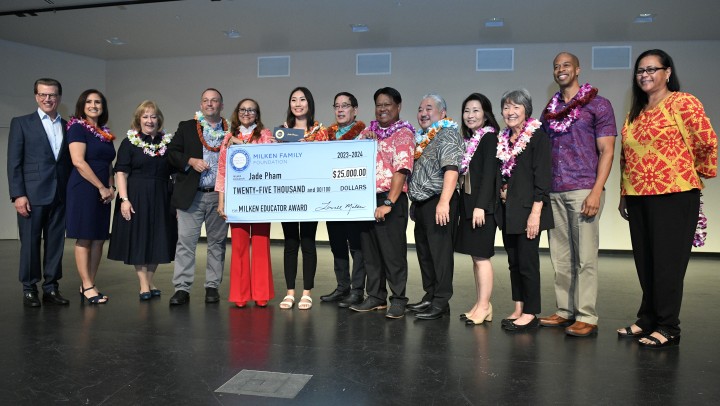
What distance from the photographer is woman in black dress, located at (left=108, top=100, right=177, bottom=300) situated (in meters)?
3.96

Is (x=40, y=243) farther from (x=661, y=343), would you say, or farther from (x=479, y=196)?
(x=661, y=343)

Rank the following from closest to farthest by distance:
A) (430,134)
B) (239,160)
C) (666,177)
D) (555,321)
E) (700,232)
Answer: (666,177), (700,232), (555,321), (430,134), (239,160)

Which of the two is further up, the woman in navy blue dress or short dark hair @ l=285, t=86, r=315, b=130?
short dark hair @ l=285, t=86, r=315, b=130

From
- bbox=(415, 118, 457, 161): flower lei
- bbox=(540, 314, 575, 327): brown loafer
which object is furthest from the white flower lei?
bbox=(540, 314, 575, 327): brown loafer

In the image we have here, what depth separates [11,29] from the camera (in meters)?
7.85

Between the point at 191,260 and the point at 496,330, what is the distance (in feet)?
7.53

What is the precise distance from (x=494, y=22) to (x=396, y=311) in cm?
501

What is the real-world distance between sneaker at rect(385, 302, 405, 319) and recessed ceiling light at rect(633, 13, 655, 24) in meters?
5.43

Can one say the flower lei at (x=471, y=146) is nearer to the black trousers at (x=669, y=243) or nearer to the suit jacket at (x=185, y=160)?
the black trousers at (x=669, y=243)

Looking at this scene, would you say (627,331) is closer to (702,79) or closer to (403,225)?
(403,225)

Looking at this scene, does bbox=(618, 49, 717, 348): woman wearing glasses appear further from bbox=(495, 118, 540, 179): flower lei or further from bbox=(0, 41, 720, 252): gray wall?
bbox=(0, 41, 720, 252): gray wall

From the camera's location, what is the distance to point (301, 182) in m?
3.67

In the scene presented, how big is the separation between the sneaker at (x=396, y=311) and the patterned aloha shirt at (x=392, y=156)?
79 centimetres

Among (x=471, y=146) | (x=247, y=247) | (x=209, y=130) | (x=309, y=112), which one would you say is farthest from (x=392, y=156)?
(x=209, y=130)
